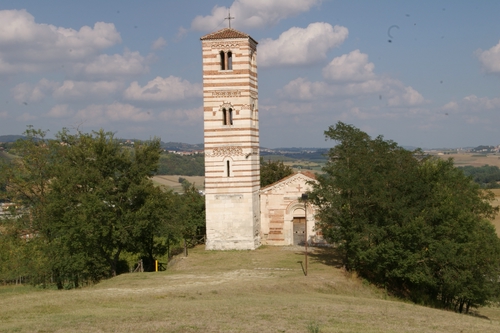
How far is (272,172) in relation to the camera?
173 feet

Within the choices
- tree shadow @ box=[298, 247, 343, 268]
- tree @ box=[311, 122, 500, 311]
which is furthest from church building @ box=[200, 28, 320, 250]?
tree @ box=[311, 122, 500, 311]

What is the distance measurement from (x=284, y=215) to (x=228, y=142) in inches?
269

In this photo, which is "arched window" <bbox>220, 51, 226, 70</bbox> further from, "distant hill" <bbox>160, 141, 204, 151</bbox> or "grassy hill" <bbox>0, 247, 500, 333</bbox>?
"distant hill" <bbox>160, 141, 204, 151</bbox>

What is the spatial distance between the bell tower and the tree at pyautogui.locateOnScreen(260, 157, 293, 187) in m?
15.2

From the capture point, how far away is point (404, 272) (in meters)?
26.2

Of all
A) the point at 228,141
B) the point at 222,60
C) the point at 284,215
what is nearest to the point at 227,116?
the point at 228,141

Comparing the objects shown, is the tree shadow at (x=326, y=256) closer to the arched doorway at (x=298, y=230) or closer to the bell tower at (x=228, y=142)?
the arched doorway at (x=298, y=230)

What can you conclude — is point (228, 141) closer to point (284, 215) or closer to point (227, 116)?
point (227, 116)

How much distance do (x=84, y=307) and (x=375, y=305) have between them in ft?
35.4

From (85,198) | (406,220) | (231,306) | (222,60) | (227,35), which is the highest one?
→ (227,35)

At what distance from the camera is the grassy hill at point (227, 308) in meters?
14.9

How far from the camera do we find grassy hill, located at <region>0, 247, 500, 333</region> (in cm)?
1488

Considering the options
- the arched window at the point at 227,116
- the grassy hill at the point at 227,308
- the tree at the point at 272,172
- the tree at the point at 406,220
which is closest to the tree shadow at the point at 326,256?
the tree at the point at 406,220

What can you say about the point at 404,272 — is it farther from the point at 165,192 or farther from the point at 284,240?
the point at 165,192
